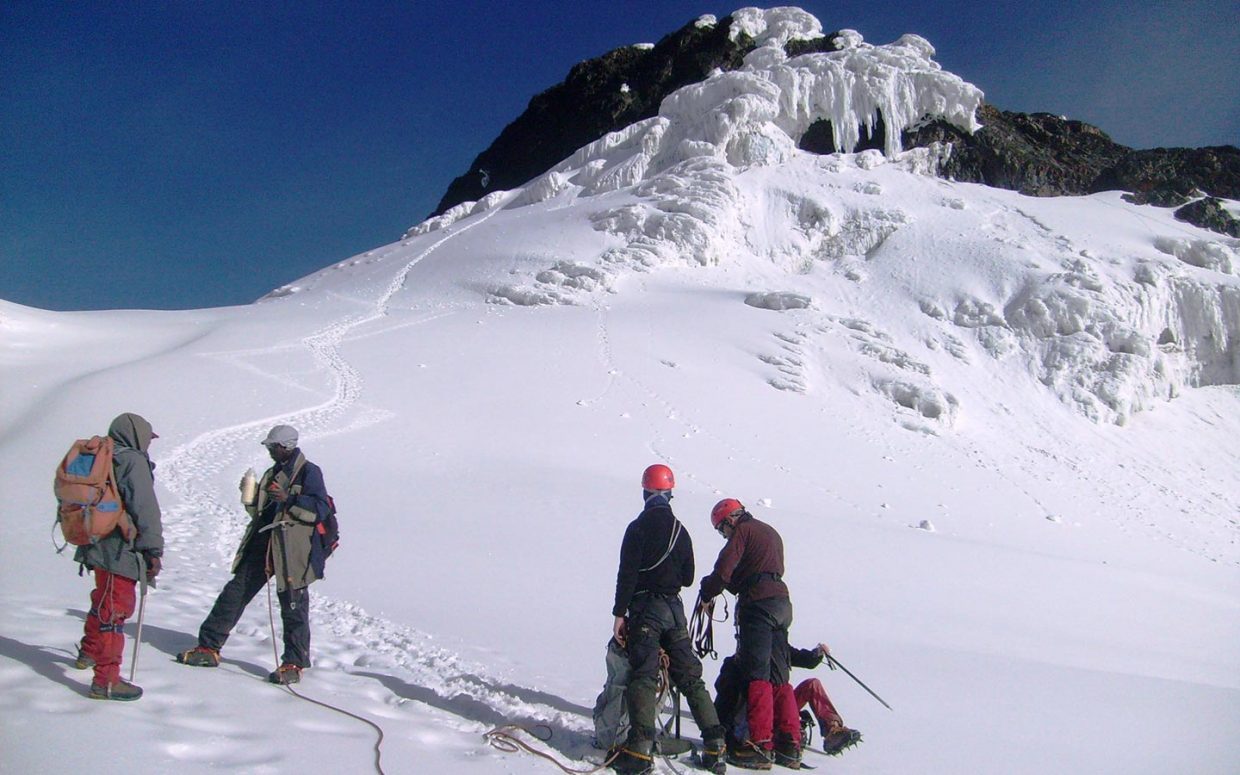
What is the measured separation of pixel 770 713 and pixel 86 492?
375 centimetres

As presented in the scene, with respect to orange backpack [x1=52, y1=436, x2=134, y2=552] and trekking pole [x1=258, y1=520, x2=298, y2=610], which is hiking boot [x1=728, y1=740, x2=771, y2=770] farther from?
orange backpack [x1=52, y1=436, x2=134, y2=552]

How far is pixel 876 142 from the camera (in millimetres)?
39312

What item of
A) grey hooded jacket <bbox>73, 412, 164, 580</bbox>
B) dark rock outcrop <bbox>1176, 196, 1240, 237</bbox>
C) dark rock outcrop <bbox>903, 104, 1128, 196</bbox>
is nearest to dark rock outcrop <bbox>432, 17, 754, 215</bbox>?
dark rock outcrop <bbox>903, 104, 1128, 196</bbox>

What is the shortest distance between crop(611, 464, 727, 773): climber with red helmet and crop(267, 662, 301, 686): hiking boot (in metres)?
1.94

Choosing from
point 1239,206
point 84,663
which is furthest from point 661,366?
point 1239,206

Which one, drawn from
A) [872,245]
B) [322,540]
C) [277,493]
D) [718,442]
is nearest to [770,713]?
[322,540]

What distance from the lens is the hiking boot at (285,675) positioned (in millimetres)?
4520

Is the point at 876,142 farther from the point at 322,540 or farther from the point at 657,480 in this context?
the point at 322,540

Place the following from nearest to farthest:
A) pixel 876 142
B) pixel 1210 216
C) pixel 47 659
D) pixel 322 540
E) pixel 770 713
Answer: pixel 47 659 < pixel 770 713 < pixel 322 540 < pixel 1210 216 < pixel 876 142

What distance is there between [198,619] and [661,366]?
50.7 ft

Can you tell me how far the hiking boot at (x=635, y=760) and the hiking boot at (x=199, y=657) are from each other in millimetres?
2420

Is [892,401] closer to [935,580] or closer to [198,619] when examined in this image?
[935,580]

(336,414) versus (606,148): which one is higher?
(606,148)

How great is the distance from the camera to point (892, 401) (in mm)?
21547
